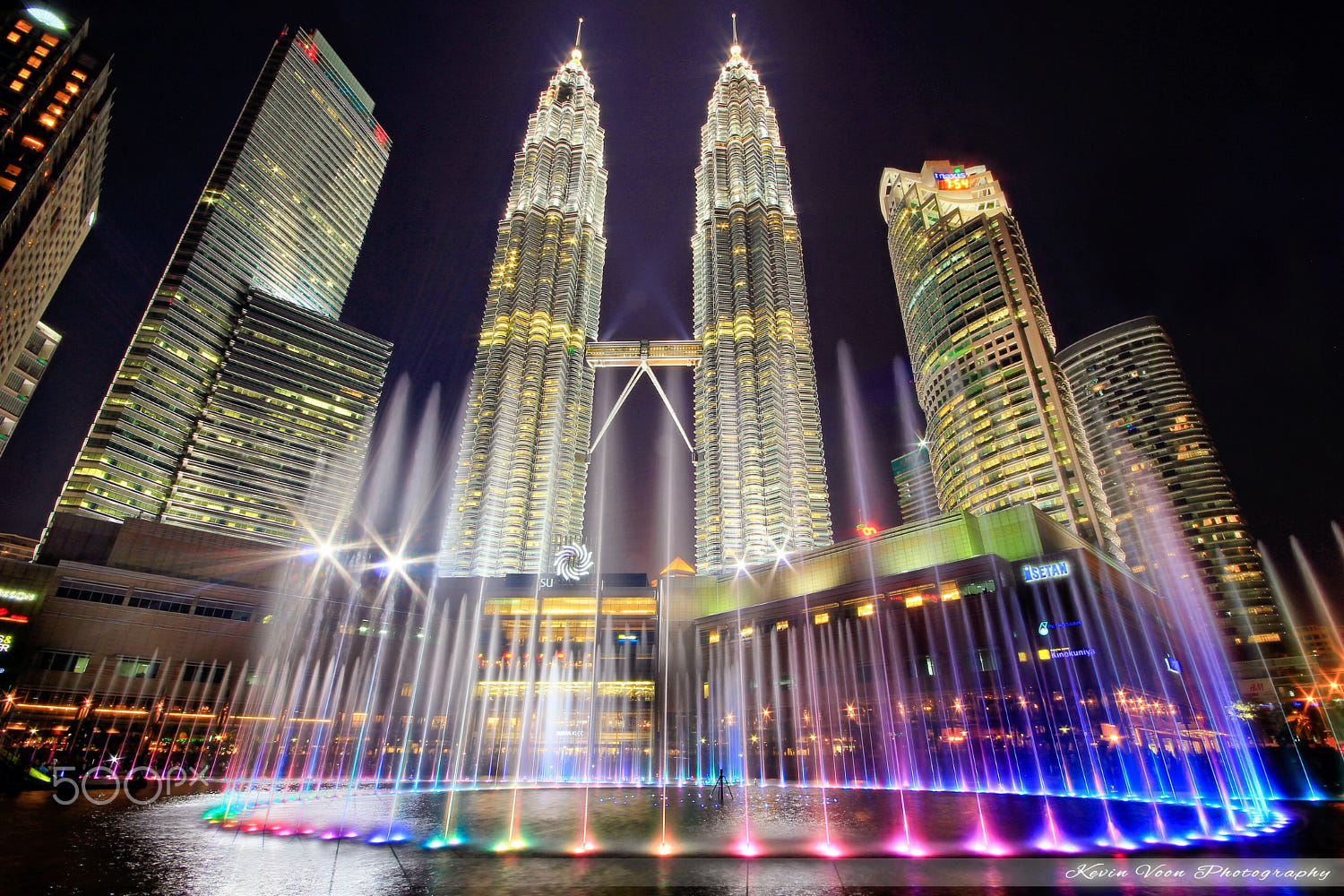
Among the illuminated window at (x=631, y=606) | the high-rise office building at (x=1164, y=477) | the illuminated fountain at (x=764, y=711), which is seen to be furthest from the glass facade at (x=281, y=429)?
the high-rise office building at (x=1164, y=477)

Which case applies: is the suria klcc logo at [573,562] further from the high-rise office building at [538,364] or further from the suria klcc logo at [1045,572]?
the suria klcc logo at [1045,572]

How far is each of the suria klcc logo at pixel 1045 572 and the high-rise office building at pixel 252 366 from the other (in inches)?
6059

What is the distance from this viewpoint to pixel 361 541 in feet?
568

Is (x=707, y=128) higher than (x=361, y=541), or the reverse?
(x=707, y=128)

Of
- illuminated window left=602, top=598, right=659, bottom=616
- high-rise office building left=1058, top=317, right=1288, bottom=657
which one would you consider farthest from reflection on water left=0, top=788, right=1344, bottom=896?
high-rise office building left=1058, top=317, right=1288, bottom=657

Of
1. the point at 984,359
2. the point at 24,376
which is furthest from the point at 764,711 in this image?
the point at 24,376

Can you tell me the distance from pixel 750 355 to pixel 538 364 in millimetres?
51385

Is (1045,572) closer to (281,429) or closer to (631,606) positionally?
(631,606)

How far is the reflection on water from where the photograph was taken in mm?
11852

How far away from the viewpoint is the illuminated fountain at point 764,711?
2222cm

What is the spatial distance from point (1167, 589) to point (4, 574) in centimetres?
21649

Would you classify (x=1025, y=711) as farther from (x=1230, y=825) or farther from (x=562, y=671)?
(x=562, y=671)

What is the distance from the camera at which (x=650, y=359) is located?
493ft

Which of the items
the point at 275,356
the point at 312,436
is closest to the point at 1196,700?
the point at 312,436
